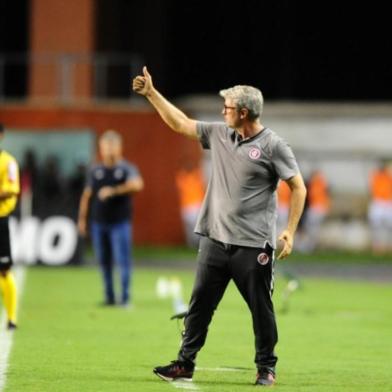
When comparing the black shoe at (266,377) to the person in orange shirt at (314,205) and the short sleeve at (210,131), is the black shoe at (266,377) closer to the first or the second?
the short sleeve at (210,131)

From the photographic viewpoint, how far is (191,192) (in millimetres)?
36875

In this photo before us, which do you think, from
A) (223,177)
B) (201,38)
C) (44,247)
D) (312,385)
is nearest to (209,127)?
(223,177)

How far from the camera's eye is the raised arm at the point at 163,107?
11.2 m

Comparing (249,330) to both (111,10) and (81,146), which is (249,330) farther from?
(111,10)

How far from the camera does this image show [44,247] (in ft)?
94.1

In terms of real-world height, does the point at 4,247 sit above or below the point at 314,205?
above

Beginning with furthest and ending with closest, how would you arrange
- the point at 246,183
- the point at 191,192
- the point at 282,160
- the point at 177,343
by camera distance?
the point at 191,192, the point at 177,343, the point at 246,183, the point at 282,160

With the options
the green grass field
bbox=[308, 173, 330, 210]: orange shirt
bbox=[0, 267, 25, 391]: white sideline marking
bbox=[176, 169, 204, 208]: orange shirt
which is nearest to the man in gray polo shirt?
the green grass field

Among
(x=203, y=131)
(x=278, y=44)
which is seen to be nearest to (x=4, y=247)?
(x=203, y=131)

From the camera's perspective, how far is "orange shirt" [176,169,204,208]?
1448 inches

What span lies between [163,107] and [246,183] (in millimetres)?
862

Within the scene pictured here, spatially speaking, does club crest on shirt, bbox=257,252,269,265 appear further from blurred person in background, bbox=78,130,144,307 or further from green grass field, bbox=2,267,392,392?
blurred person in background, bbox=78,130,144,307

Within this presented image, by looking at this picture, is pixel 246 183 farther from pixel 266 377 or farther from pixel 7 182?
pixel 7 182

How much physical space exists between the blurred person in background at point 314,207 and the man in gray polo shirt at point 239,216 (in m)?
25.7
